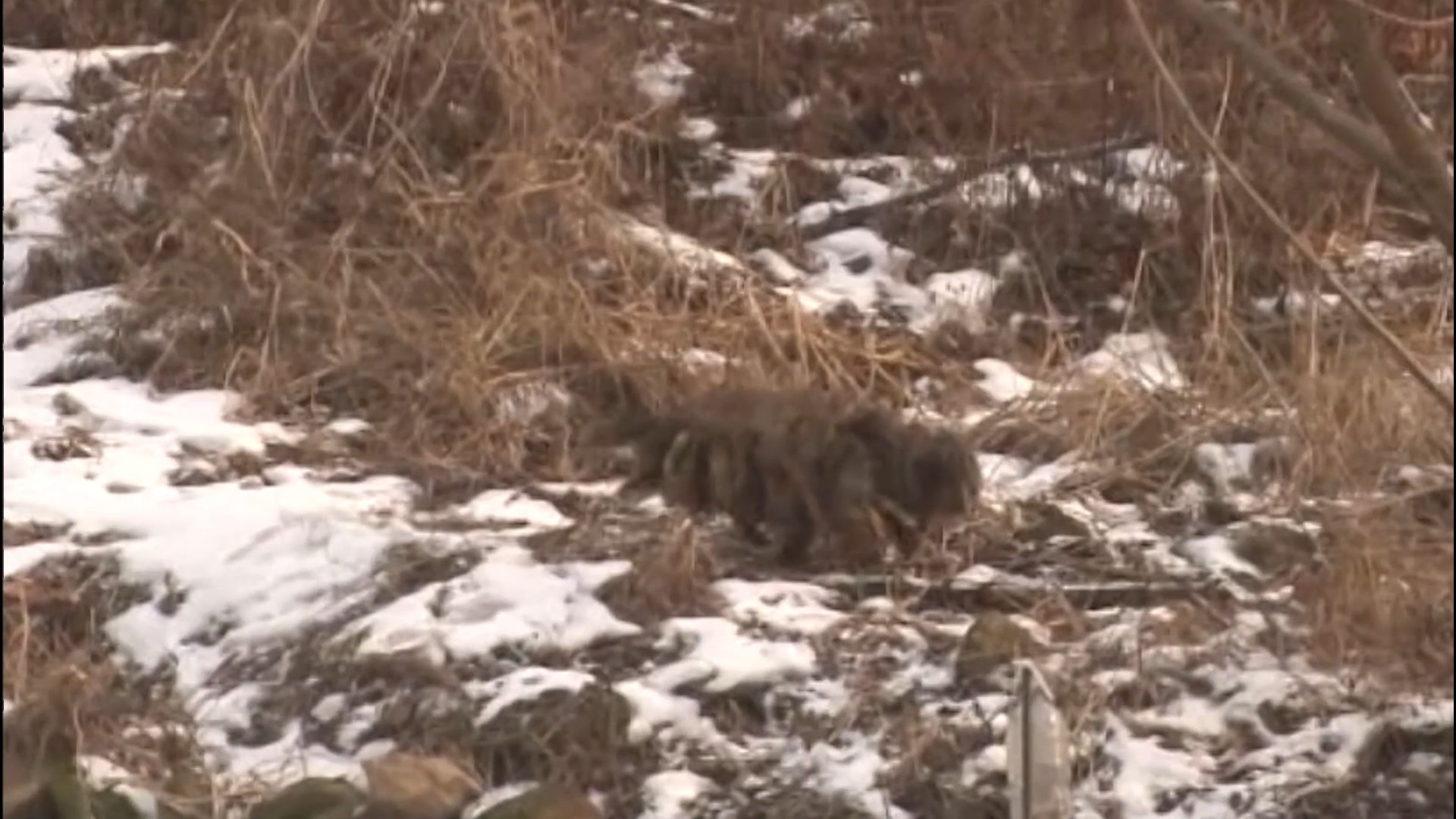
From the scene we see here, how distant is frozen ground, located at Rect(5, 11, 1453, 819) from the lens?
2.95 metres

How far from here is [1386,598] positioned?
237 cm

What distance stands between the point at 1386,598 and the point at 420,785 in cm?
125

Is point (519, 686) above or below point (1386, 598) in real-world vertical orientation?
below

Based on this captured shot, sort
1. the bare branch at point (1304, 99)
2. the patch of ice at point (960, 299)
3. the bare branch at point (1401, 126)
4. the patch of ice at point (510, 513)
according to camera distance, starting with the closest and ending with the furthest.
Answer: the bare branch at point (1401, 126)
the bare branch at point (1304, 99)
the patch of ice at point (510, 513)
the patch of ice at point (960, 299)

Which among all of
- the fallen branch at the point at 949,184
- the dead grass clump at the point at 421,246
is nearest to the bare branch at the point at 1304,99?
the dead grass clump at the point at 421,246

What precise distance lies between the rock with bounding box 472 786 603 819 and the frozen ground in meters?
0.07

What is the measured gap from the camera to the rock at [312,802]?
9.39ft

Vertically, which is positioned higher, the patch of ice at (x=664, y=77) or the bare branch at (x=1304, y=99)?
the bare branch at (x=1304, y=99)

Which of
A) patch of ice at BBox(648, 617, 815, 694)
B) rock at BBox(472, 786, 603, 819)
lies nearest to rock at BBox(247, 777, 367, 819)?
rock at BBox(472, 786, 603, 819)

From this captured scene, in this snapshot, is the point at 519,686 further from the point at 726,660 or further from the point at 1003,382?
the point at 1003,382

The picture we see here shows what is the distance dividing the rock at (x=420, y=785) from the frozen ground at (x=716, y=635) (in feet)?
0.16

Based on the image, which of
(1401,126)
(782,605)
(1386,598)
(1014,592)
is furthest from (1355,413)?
(1401,126)

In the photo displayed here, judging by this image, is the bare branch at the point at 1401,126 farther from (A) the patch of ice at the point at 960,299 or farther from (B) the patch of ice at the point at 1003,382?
(A) the patch of ice at the point at 960,299

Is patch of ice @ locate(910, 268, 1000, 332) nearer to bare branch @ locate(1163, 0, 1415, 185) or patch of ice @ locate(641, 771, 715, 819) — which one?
patch of ice @ locate(641, 771, 715, 819)
